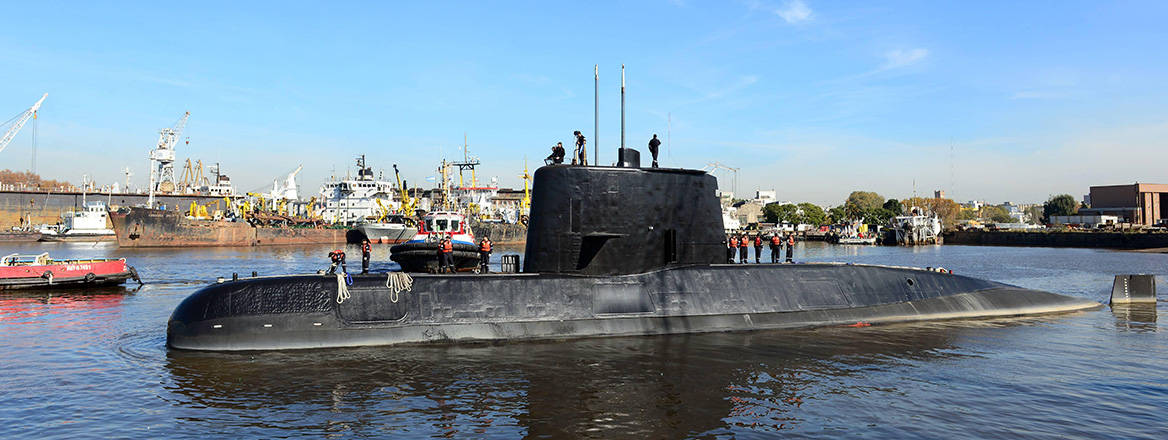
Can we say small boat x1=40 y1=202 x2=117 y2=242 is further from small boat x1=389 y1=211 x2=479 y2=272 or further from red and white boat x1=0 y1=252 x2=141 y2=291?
small boat x1=389 y1=211 x2=479 y2=272

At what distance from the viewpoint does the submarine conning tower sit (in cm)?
1317

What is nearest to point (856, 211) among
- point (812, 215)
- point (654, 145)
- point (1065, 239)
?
point (812, 215)

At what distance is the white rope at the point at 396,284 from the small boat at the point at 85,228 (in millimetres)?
73956

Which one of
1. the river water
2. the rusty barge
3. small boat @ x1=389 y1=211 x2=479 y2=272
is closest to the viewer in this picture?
the river water

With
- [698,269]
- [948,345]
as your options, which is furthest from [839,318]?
[698,269]

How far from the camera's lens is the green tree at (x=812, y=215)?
123 meters

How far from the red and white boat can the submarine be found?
1433 centimetres

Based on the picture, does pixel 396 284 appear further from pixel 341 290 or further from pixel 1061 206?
pixel 1061 206

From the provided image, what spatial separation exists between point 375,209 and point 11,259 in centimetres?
5883

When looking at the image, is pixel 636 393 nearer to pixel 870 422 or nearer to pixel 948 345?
pixel 870 422

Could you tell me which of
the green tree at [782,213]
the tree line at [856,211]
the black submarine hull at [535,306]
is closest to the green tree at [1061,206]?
the tree line at [856,211]

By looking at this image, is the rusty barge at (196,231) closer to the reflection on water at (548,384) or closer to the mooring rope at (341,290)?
the reflection on water at (548,384)

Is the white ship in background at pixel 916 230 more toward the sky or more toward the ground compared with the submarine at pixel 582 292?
more toward the sky

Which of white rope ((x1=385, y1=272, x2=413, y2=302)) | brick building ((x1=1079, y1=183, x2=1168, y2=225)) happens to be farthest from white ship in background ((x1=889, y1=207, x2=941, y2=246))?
white rope ((x1=385, y1=272, x2=413, y2=302))
